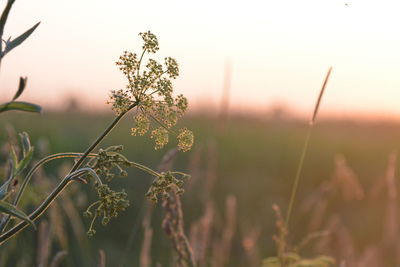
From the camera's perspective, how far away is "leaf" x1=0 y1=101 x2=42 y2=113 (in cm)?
100

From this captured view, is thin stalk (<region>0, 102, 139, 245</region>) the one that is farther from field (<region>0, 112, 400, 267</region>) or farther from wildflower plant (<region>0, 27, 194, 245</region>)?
field (<region>0, 112, 400, 267</region>)

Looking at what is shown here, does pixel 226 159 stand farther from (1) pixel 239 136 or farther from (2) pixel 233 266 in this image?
(2) pixel 233 266

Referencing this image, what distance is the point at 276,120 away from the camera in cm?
1241

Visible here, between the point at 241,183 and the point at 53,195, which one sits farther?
the point at 241,183

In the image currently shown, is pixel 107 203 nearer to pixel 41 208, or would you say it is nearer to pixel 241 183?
pixel 41 208

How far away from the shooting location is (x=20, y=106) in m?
1.04

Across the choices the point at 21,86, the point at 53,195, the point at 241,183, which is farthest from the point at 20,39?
the point at 241,183

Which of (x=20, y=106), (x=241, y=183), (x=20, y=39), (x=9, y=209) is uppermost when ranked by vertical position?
(x=20, y=39)

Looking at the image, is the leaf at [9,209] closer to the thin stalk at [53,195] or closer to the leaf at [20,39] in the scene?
the thin stalk at [53,195]

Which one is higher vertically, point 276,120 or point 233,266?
point 276,120

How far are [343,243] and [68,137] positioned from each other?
18.7ft

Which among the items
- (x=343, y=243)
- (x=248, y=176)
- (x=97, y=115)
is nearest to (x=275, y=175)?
(x=248, y=176)

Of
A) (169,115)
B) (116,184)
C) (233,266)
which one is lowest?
(233,266)

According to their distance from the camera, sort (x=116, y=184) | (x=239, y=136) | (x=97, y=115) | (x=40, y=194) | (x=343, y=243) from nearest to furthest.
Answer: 1. (x=40, y=194)
2. (x=343, y=243)
3. (x=116, y=184)
4. (x=239, y=136)
5. (x=97, y=115)
